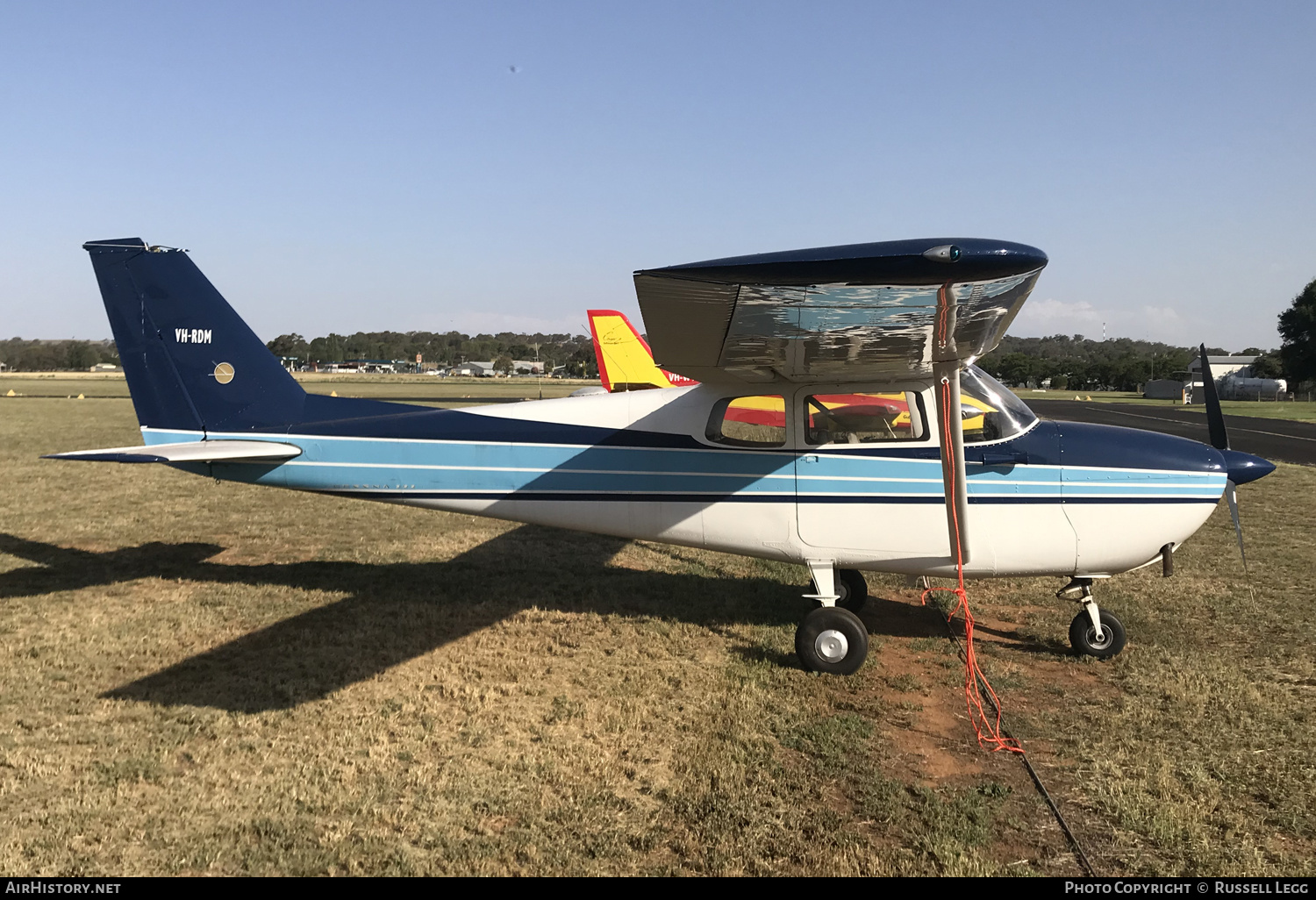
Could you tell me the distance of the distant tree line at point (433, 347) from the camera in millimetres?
159750

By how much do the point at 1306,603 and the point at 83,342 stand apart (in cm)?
19424

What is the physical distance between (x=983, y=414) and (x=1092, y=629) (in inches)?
70.1

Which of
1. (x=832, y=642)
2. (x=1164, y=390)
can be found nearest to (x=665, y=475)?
(x=832, y=642)

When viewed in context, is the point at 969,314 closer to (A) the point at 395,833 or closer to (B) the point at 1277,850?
(B) the point at 1277,850

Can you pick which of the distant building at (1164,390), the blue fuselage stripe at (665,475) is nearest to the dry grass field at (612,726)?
the blue fuselage stripe at (665,475)

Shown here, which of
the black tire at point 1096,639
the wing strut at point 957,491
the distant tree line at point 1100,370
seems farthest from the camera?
the distant tree line at point 1100,370

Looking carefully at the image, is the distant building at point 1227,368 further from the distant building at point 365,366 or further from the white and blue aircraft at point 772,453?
the distant building at point 365,366

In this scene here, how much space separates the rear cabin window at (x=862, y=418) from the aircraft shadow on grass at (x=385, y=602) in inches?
66.4

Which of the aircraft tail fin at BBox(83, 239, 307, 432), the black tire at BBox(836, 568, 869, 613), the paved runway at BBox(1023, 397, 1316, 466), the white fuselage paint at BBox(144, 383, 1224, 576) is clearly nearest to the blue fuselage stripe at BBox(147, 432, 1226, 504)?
the white fuselage paint at BBox(144, 383, 1224, 576)

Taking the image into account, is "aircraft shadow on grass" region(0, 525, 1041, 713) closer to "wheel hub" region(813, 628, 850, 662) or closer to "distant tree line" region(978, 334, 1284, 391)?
"wheel hub" region(813, 628, 850, 662)

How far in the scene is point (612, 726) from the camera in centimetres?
→ 484

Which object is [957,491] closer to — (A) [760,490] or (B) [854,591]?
(A) [760,490]

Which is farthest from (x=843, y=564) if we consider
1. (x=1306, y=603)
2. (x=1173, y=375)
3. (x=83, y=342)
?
(x=83, y=342)

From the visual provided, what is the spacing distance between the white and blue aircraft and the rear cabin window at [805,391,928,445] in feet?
0.05
